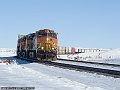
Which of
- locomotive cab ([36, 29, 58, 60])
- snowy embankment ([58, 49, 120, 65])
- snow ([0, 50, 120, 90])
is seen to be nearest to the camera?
snow ([0, 50, 120, 90])

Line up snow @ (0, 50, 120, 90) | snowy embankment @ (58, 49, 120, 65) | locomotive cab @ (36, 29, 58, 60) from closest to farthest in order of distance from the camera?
snow @ (0, 50, 120, 90), locomotive cab @ (36, 29, 58, 60), snowy embankment @ (58, 49, 120, 65)

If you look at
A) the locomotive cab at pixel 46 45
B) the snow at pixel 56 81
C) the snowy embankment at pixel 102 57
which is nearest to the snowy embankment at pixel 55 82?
the snow at pixel 56 81

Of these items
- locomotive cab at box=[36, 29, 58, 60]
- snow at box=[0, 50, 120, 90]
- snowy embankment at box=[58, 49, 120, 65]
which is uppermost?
locomotive cab at box=[36, 29, 58, 60]

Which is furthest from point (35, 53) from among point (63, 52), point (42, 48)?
point (63, 52)

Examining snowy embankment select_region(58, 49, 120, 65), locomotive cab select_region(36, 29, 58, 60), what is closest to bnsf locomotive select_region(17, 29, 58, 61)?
locomotive cab select_region(36, 29, 58, 60)

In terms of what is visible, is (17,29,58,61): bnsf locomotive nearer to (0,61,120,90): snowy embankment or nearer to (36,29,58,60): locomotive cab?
(36,29,58,60): locomotive cab

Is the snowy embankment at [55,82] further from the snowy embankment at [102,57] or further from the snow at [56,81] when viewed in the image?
the snowy embankment at [102,57]

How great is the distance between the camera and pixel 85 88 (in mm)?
8781

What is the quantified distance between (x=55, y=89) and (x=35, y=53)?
2164 cm

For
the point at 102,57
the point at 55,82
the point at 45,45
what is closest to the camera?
the point at 55,82

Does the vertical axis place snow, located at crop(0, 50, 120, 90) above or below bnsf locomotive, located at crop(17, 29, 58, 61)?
below

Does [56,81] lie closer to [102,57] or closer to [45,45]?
[45,45]

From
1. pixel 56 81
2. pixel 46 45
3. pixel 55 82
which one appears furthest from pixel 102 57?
pixel 55 82

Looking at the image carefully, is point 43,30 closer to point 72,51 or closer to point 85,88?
point 85,88
